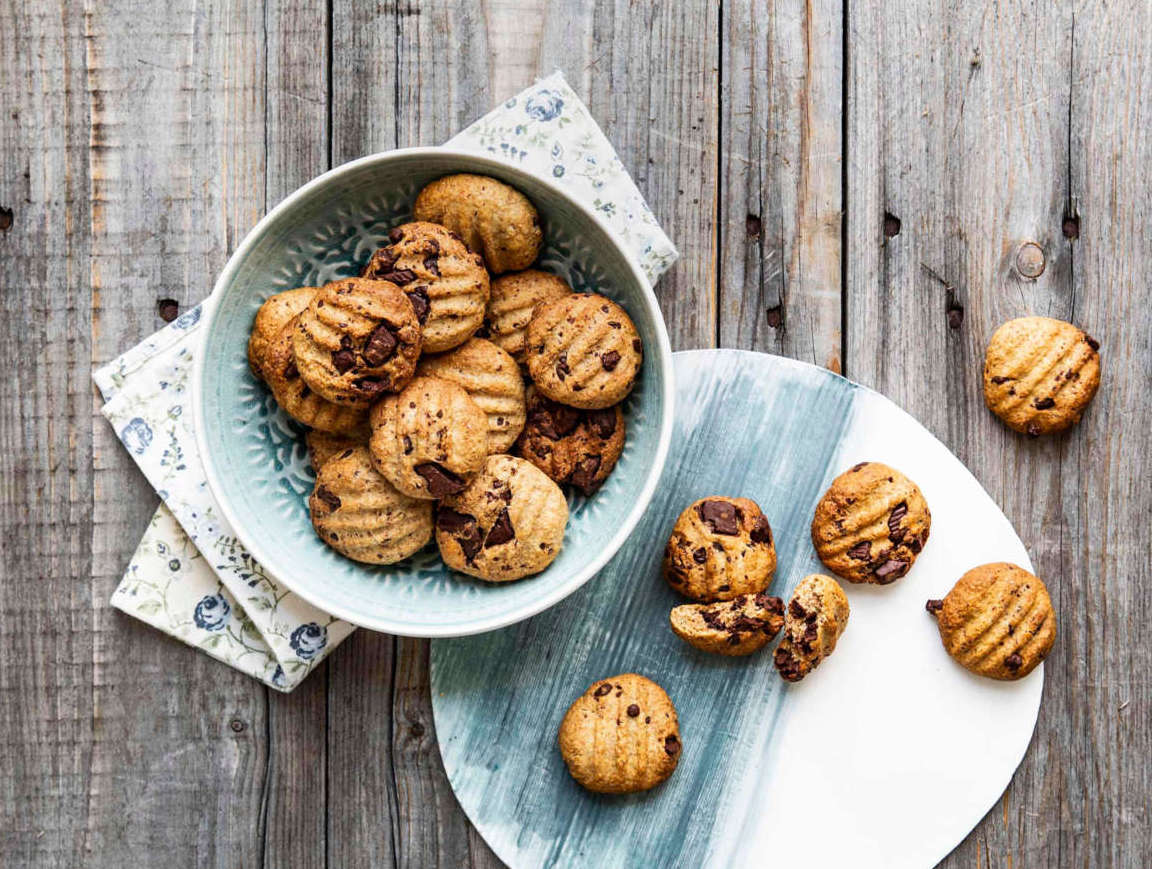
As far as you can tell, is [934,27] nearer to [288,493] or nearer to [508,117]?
[508,117]

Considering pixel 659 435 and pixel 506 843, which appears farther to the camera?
pixel 506 843

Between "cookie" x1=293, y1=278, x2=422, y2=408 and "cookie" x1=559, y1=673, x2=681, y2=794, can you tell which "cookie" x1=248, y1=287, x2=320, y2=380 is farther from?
"cookie" x1=559, y1=673, x2=681, y2=794

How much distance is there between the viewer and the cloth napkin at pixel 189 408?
1235 mm

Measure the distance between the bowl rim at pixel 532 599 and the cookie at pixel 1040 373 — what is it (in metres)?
0.50

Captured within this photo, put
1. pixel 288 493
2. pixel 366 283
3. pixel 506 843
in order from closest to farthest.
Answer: pixel 366 283, pixel 288 493, pixel 506 843

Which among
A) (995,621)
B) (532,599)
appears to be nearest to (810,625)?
(995,621)

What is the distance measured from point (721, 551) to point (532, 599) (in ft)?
0.83

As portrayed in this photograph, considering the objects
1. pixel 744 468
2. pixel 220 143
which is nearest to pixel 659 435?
pixel 744 468

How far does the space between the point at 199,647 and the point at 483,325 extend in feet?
1.87

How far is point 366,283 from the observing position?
995mm

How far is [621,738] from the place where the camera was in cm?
118

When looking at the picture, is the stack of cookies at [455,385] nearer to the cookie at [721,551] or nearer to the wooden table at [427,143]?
the cookie at [721,551]

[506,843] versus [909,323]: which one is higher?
[909,323]

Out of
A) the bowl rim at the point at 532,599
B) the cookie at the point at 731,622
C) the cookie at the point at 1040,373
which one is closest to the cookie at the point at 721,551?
the cookie at the point at 731,622
